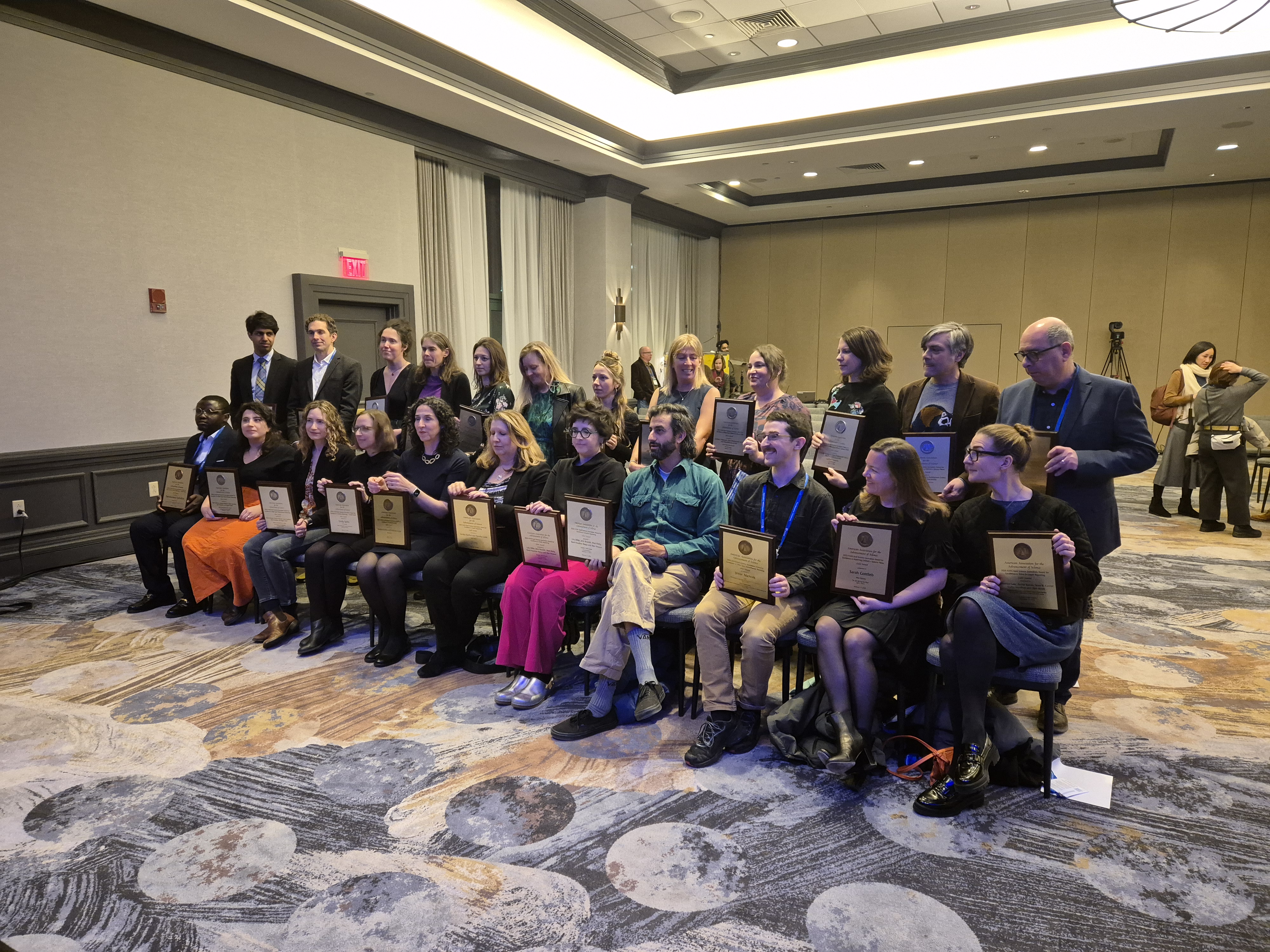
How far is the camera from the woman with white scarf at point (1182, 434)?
23.6 feet

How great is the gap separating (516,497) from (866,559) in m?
1.73

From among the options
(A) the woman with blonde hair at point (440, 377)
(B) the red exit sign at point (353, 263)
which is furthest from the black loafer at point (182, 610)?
(B) the red exit sign at point (353, 263)

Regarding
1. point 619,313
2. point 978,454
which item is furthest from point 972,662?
point 619,313

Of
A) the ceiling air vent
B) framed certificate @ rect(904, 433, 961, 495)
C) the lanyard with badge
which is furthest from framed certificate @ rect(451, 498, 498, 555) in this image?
the ceiling air vent

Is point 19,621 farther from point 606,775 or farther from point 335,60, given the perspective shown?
point 335,60

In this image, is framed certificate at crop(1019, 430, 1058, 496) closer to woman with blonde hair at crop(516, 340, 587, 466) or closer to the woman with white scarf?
woman with blonde hair at crop(516, 340, 587, 466)

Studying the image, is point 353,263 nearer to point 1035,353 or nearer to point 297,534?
point 297,534

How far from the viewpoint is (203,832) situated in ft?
7.77

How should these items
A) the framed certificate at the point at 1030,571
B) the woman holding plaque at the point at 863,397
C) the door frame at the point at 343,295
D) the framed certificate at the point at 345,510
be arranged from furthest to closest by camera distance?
the door frame at the point at 343,295, the framed certificate at the point at 345,510, the woman holding plaque at the point at 863,397, the framed certificate at the point at 1030,571

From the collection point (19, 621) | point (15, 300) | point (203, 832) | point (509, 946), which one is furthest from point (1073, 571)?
point (15, 300)

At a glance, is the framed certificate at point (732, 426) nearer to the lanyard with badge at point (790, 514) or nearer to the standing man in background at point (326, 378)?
the lanyard with badge at point (790, 514)

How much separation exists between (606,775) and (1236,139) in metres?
9.68

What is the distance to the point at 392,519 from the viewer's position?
373cm

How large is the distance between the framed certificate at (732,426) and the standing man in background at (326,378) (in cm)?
252
